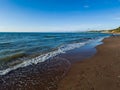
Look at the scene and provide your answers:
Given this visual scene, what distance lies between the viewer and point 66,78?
6.69 metres

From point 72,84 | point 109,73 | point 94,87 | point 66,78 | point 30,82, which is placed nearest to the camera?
point 94,87

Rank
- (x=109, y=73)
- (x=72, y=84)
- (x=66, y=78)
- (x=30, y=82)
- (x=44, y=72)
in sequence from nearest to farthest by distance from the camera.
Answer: (x=72, y=84)
(x=30, y=82)
(x=66, y=78)
(x=109, y=73)
(x=44, y=72)

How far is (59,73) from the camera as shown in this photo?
24.5 ft

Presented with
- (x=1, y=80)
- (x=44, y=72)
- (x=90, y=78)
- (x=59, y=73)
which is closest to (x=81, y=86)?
(x=90, y=78)

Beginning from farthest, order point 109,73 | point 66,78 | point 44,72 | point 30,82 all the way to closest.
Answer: point 44,72, point 109,73, point 66,78, point 30,82

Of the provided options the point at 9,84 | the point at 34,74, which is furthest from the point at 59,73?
the point at 9,84

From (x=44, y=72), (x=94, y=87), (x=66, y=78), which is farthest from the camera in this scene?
(x=44, y=72)

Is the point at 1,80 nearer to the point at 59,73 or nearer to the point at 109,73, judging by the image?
the point at 59,73

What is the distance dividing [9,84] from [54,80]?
2.20 metres

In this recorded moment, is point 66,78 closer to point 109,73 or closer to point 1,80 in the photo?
point 109,73

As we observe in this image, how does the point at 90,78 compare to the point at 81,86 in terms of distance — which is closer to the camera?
the point at 81,86

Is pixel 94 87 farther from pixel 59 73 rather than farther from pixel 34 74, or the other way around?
pixel 34 74

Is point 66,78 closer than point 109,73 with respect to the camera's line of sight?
Yes

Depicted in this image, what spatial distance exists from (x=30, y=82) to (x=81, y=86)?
2.52m
